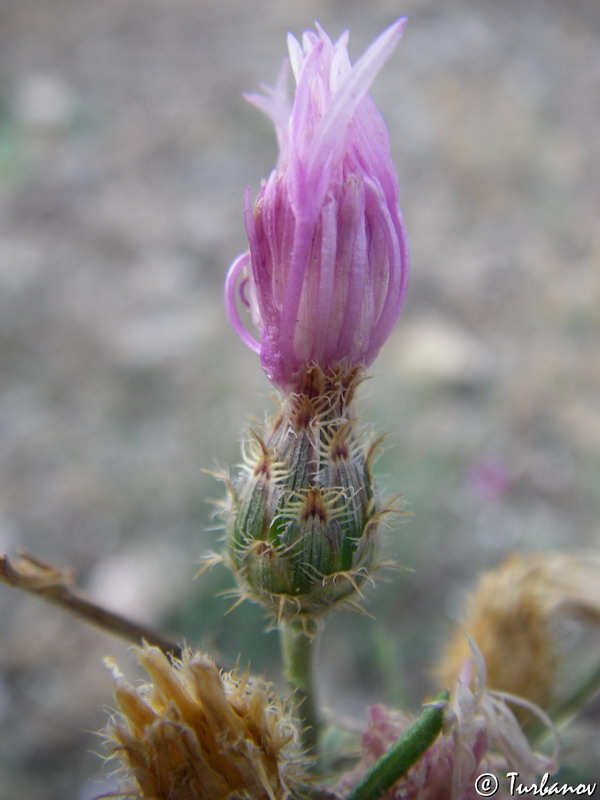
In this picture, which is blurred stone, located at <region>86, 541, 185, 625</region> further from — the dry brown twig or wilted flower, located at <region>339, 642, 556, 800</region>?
wilted flower, located at <region>339, 642, 556, 800</region>

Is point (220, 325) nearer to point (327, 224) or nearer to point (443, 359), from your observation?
point (443, 359)

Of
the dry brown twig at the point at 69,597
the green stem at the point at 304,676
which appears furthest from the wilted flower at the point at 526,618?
the dry brown twig at the point at 69,597

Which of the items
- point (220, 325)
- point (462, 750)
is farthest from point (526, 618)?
point (220, 325)

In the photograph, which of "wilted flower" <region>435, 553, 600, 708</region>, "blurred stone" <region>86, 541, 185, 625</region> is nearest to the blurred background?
"blurred stone" <region>86, 541, 185, 625</region>

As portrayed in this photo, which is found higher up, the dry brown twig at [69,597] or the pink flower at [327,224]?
the pink flower at [327,224]

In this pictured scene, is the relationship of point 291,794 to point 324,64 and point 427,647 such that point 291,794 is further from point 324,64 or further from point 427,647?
point 427,647

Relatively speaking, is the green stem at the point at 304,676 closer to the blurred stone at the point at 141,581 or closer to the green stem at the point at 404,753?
the green stem at the point at 404,753

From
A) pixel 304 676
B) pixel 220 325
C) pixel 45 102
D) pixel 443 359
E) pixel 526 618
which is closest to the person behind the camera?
pixel 304 676
